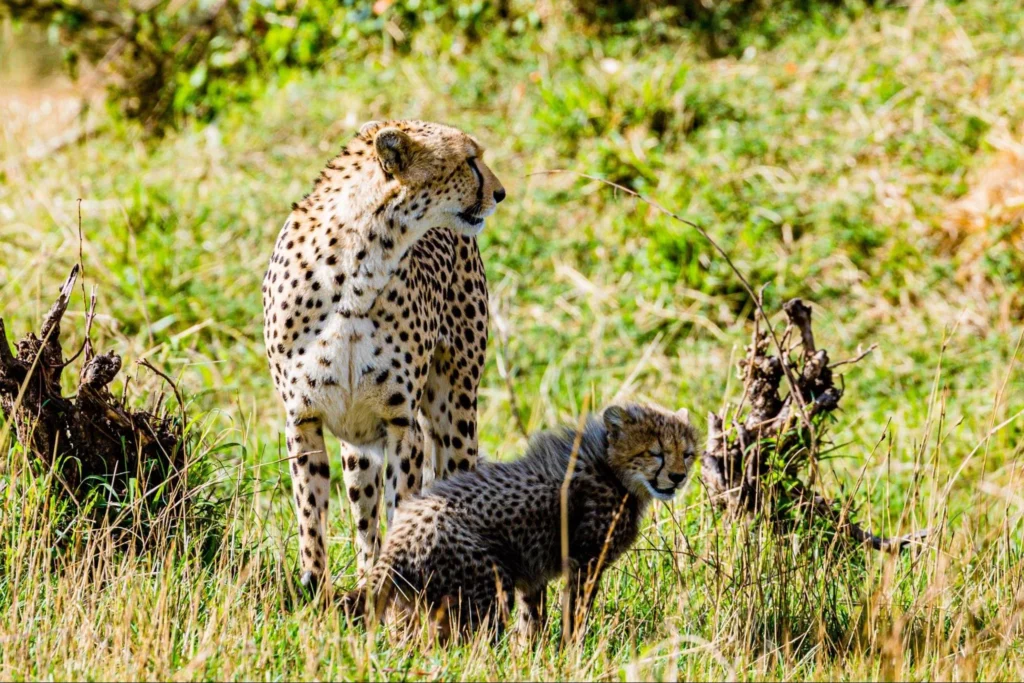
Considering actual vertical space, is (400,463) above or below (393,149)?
below

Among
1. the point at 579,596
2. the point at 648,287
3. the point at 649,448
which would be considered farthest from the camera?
the point at 648,287

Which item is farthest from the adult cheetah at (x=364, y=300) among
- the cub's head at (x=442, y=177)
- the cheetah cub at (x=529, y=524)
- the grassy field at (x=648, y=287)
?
the cheetah cub at (x=529, y=524)

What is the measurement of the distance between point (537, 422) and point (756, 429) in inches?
78.2

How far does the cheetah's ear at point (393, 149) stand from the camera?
3.70 meters

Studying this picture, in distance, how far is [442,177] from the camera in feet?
12.5

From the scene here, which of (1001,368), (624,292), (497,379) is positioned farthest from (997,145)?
(497,379)

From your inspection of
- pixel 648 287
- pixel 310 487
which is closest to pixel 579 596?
pixel 310 487

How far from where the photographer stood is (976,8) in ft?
28.4

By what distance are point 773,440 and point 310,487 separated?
4.79 feet

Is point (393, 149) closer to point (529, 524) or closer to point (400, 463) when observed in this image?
point (400, 463)

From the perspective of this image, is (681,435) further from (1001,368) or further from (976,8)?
(976,8)

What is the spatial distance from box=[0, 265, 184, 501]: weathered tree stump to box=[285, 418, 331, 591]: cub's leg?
0.34 meters

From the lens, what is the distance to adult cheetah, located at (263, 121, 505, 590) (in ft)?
12.4

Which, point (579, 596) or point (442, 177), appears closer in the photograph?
point (579, 596)
